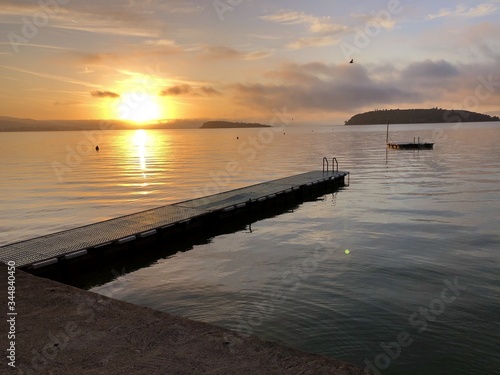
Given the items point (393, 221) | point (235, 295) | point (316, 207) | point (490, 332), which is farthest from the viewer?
point (316, 207)

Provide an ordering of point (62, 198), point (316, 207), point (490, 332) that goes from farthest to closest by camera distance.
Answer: point (62, 198), point (316, 207), point (490, 332)

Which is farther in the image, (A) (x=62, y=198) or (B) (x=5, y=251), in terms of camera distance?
(A) (x=62, y=198)

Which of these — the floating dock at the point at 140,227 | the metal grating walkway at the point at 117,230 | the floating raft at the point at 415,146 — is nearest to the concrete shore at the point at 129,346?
the floating dock at the point at 140,227

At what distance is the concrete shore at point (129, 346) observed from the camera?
859 centimetres

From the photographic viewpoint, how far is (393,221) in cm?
2952

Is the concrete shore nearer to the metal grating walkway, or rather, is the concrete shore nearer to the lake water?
the lake water

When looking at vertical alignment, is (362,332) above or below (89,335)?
below

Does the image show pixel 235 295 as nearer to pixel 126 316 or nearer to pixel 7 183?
pixel 126 316

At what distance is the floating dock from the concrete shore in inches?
294

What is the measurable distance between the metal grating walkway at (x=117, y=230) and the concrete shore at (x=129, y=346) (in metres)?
7.68

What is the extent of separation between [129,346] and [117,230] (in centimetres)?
1542

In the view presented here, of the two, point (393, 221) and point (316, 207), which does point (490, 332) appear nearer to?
point (393, 221)

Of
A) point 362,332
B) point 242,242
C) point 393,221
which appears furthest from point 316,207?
point 362,332

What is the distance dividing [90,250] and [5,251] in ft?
12.4
